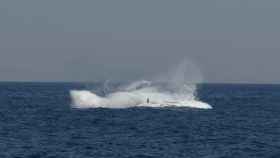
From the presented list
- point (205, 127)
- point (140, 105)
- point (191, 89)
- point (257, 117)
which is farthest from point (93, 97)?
point (205, 127)

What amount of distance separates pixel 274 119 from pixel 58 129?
115 ft

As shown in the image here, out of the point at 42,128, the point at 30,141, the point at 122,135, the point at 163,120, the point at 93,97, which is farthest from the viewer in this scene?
the point at 93,97

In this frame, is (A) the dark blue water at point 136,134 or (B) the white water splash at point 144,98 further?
(B) the white water splash at point 144,98

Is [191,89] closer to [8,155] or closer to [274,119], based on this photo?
[274,119]

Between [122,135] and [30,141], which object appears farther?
[122,135]

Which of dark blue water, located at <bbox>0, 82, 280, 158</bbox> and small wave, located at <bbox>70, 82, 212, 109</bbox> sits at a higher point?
small wave, located at <bbox>70, 82, 212, 109</bbox>

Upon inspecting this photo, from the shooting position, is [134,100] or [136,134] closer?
[136,134]

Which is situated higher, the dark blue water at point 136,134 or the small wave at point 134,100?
the small wave at point 134,100

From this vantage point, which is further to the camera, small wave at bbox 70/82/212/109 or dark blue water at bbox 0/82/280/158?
small wave at bbox 70/82/212/109

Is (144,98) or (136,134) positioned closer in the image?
(136,134)

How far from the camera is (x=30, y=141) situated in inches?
2749

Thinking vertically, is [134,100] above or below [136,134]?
above

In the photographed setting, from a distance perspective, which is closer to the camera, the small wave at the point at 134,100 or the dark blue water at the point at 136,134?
the dark blue water at the point at 136,134

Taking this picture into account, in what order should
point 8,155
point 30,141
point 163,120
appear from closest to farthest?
point 8,155
point 30,141
point 163,120
